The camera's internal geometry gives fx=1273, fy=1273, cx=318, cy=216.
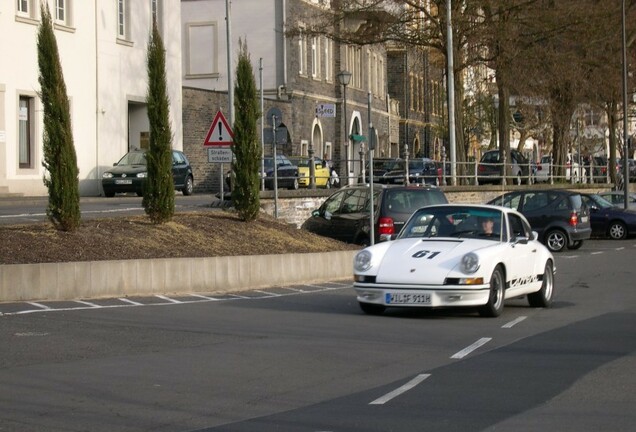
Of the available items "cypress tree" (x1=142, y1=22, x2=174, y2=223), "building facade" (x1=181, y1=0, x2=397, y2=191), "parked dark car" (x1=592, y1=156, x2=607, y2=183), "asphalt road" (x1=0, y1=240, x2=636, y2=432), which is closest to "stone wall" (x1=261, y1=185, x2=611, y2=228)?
"cypress tree" (x1=142, y1=22, x2=174, y2=223)

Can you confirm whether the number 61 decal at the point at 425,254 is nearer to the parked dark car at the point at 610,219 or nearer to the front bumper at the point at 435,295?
the front bumper at the point at 435,295

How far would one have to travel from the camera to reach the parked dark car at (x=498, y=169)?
47.7 meters

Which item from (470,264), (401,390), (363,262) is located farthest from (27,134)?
(401,390)

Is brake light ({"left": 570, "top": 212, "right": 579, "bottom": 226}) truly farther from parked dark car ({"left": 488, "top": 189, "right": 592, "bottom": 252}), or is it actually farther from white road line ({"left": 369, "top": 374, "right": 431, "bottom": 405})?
white road line ({"left": 369, "top": 374, "right": 431, "bottom": 405})

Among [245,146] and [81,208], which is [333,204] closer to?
[245,146]

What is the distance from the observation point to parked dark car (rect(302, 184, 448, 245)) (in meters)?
26.7

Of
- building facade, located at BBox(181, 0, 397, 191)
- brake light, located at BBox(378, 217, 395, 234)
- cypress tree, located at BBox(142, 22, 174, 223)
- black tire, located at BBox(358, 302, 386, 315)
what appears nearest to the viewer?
black tire, located at BBox(358, 302, 386, 315)

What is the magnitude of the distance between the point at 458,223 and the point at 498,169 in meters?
40.4

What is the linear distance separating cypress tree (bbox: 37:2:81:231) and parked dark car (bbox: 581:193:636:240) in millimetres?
23136

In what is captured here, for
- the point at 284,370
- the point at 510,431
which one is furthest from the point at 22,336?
the point at 510,431

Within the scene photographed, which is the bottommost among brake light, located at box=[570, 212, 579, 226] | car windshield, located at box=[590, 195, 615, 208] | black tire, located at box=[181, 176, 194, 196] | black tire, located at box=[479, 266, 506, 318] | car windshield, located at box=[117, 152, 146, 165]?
black tire, located at box=[479, 266, 506, 318]

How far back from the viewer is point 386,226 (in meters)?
26.6

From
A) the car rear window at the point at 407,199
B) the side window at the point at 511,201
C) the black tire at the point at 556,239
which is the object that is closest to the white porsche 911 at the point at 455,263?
the car rear window at the point at 407,199

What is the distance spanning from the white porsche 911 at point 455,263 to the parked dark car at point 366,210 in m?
8.58
